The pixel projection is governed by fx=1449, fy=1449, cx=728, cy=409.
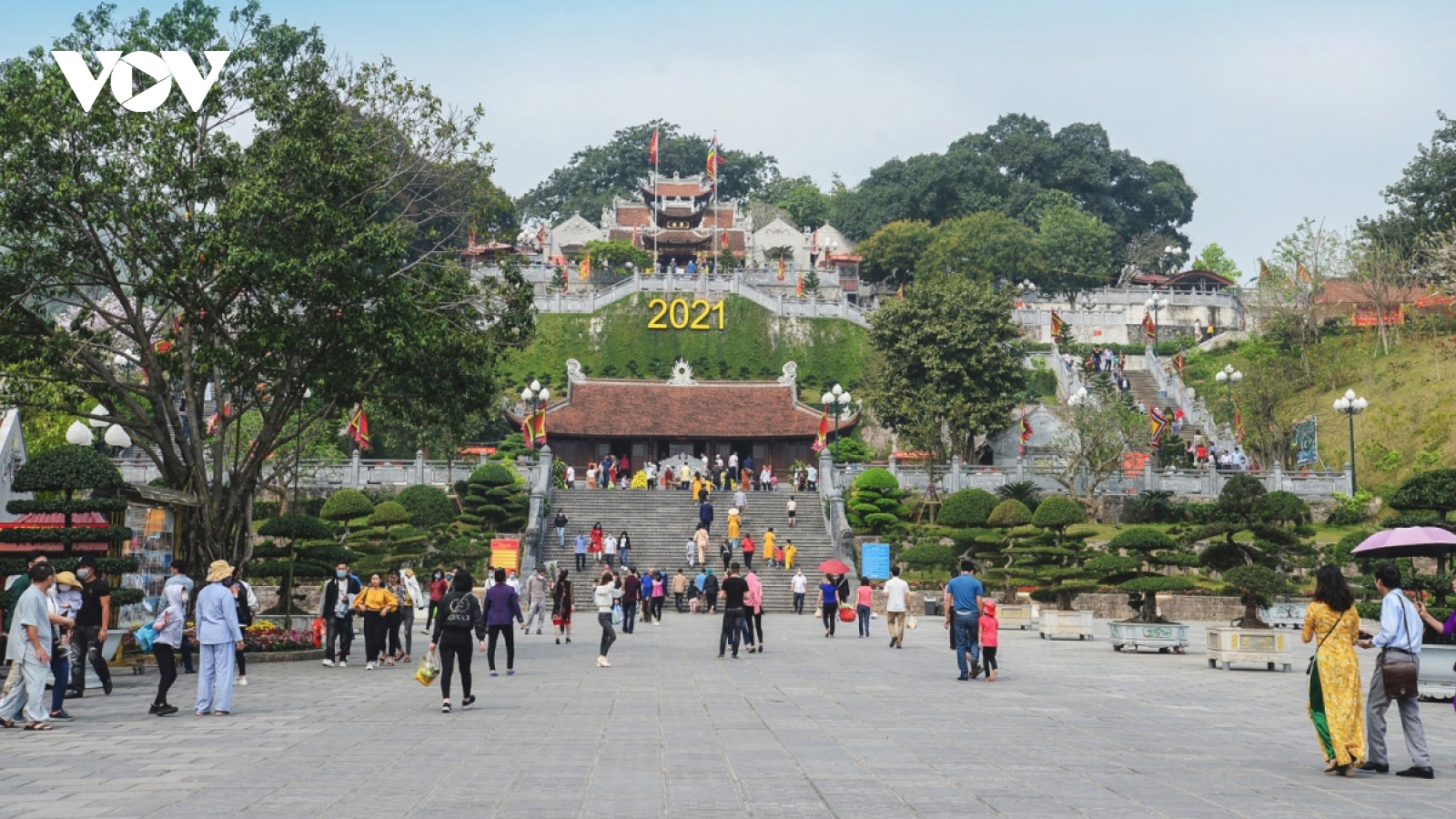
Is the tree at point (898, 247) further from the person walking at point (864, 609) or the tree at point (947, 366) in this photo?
the person walking at point (864, 609)

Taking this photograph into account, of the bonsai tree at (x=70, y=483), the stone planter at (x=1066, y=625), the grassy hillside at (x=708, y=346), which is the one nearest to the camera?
the bonsai tree at (x=70, y=483)

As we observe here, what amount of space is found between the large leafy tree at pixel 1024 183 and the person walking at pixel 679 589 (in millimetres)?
63099

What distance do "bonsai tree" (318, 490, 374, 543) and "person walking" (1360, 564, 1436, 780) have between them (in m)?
34.7

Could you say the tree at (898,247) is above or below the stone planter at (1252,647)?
above

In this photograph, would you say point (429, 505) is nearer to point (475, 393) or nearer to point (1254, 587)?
point (475, 393)

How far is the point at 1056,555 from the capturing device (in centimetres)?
3625

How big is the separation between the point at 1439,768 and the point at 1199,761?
182 cm

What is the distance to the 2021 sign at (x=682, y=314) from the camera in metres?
71.7

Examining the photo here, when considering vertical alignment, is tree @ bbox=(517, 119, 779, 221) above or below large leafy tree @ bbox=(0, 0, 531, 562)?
above

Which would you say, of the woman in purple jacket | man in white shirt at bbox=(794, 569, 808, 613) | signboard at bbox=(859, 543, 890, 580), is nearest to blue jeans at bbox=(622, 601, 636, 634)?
man in white shirt at bbox=(794, 569, 808, 613)

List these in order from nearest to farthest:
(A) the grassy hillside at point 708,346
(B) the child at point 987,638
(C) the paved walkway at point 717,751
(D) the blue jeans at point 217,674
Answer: (C) the paved walkway at point 717,751, (D) the blue jeans at point 217,674, (B) the child at point 987,638, (A) the grassy hillside at point 708,346

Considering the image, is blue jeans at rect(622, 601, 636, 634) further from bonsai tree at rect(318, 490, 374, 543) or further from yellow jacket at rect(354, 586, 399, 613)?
bonsai tree at rect(318, 490, 374, 543)

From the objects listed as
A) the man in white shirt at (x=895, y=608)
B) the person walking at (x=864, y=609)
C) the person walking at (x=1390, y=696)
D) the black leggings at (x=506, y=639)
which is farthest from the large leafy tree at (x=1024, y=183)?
the person walking at (x=1390, y=696)

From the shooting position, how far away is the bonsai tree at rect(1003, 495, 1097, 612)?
107 ft
